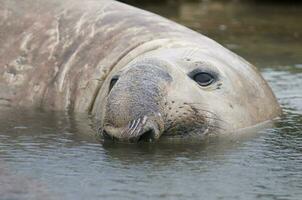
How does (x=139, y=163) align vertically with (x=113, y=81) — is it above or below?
below

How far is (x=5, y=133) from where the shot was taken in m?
5.00

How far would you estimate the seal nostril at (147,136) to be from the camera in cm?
472

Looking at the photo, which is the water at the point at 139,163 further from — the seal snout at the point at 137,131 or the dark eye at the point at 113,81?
the dark eye at the point at 113,81

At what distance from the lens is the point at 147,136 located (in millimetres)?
4754

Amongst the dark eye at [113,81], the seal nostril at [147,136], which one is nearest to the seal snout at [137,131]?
the seal nostril at [147,136]

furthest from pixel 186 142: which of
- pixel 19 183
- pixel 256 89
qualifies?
pixel 19 183

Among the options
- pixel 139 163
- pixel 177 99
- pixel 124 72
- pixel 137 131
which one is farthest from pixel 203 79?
pixel 139 163

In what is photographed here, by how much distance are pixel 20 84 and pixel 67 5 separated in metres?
0.69

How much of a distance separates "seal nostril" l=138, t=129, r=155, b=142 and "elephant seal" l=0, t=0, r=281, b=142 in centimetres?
1

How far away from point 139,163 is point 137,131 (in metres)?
0.39

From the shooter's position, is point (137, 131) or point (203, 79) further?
point (203, 79)

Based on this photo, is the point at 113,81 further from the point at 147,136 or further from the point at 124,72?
the point at 147,136

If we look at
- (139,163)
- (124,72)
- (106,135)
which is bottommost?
(139,163)

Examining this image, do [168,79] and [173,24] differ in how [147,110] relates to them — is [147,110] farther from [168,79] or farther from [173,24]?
[173,24]
